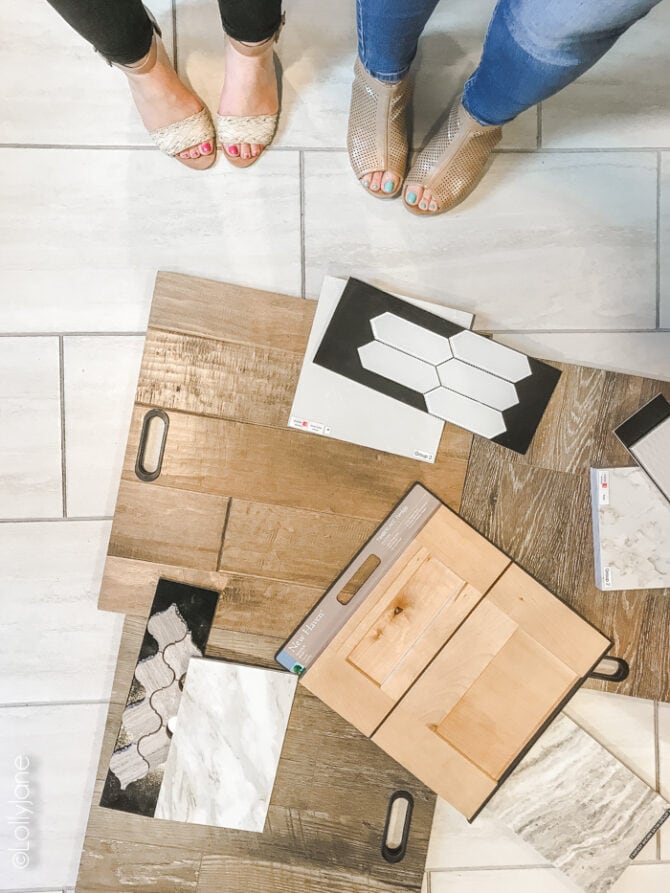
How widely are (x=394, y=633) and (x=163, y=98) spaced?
86cm

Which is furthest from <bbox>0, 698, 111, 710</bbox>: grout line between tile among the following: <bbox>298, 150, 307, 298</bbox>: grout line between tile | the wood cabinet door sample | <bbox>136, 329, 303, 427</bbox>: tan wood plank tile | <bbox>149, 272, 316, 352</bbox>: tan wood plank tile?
<bbox>298, 150, 307, 298</bbox>: grout line between tile

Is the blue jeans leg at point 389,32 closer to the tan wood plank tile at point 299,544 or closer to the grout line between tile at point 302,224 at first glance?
the grout line between tile at point 302,224

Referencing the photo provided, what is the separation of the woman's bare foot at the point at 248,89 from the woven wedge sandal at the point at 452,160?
0.24 m

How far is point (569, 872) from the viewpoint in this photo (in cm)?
99

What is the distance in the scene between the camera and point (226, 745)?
0.95 metres

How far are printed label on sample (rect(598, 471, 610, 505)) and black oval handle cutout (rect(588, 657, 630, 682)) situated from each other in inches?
9.3

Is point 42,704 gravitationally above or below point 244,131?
below

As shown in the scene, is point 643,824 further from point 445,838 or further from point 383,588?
point 383,588

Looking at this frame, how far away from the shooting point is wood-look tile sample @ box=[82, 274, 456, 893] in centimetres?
96

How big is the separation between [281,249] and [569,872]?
1052mm

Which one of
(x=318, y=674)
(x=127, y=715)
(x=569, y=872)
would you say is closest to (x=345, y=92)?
(x=318, y=674)

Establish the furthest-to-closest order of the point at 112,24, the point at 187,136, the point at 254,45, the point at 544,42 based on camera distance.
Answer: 1. the point at 187,136
2. the point at 254,45
3. the point at 112,24
4. the point at 544,42

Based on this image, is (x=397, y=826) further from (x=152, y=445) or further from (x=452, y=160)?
(x=452, y=160)

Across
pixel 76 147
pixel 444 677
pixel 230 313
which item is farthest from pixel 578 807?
pixel 76 147
